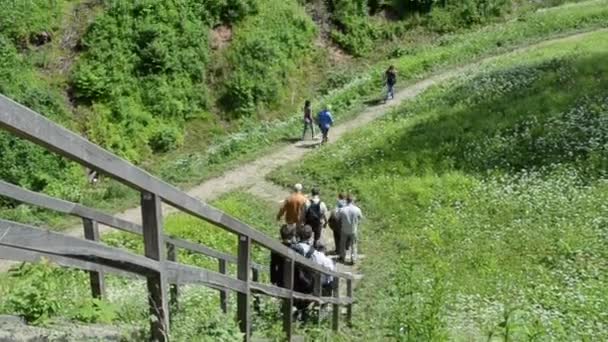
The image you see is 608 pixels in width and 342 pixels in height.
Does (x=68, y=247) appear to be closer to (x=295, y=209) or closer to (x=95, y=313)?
(x=95, y=313)

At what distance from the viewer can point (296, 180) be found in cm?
2442

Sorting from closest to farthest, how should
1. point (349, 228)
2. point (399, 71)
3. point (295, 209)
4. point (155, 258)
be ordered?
point (155, 258) < point (295, 209) < point (349, 228) < point (399, 71)

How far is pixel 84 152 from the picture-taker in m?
4.27

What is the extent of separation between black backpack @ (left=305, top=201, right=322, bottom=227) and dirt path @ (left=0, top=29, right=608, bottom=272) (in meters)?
2.38

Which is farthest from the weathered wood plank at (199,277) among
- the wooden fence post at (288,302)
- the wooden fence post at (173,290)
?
the wooden fence post at (288,302)

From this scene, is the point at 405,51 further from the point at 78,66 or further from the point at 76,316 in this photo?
the point at 76,316

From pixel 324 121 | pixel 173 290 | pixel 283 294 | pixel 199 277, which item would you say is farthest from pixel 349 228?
pixel 199 277

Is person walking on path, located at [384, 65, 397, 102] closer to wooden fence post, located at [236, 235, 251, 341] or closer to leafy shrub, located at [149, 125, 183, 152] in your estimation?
leafy shrub, located at [149, 125, 183, 152]

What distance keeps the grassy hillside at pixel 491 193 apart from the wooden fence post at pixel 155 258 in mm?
2573

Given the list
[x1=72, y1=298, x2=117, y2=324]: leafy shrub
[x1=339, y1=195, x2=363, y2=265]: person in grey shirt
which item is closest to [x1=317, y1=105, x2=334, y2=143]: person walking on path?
[x1=339, y1=195, x2=363, y2=265]: person in grey shirt

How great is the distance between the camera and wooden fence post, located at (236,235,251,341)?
23.6ft

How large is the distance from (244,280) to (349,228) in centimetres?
1013

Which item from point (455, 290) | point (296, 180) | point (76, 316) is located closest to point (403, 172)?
point (296, 180)

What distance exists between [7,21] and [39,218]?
1123 centimetres
